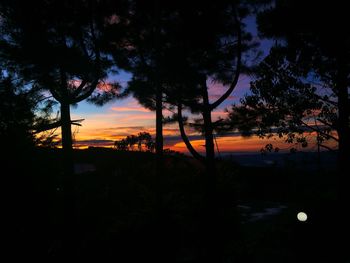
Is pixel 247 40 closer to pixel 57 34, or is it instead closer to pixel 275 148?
pixel 275 148

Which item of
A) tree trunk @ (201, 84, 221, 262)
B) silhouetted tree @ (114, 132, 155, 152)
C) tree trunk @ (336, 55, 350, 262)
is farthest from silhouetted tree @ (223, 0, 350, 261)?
silhouetted tree @ (114, 132, 155, 152)

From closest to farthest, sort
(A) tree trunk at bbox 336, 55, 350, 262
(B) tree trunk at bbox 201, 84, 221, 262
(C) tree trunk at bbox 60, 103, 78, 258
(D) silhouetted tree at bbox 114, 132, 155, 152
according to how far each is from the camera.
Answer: (C) tree trunk at bbox 60, 103, 78, 258
(A) tree trunk at bbox 336, 55, 350, 262
(B) tree trunk at bbox 201, 84, 221, 262
(D) silhouetted tree at bbox 114, 132, 155, 152

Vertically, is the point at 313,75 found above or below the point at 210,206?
above

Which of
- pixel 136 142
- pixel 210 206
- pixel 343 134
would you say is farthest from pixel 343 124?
pixel 136 142

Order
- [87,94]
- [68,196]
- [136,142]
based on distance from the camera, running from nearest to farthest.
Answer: [68,196], [87,94], [136,142]

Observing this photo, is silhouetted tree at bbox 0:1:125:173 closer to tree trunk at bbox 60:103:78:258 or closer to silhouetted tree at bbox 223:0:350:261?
tree trunk at bbox 60:103:78:258

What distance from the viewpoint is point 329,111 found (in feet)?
32.3

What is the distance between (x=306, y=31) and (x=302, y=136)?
3.30m

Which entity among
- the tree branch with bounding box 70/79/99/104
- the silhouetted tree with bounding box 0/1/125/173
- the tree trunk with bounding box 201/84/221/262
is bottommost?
the tree trunk with bounding box 201/84/221/262

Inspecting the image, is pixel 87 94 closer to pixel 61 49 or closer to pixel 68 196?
pixel 61 49

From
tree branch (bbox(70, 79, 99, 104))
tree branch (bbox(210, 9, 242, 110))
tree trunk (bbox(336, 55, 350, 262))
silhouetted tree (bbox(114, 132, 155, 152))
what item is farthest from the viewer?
silhouetted tree (bbox(114, 132, 155, 152))

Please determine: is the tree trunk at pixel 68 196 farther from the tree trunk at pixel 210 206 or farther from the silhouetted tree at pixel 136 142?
the silhouetted tree at pixel 136 142

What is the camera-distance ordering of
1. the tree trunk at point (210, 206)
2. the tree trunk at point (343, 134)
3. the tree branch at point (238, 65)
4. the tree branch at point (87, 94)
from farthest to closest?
1. the tree branch at point (238, 65)
2. the tree branch at point (87, 94)
3. the tree trunk at point (210, 206)
4. the tree trunk at point (343, 134)

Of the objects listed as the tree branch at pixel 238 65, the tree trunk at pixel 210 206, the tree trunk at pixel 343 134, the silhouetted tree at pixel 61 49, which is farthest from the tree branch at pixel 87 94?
the tree trunk at pixel 343 134
